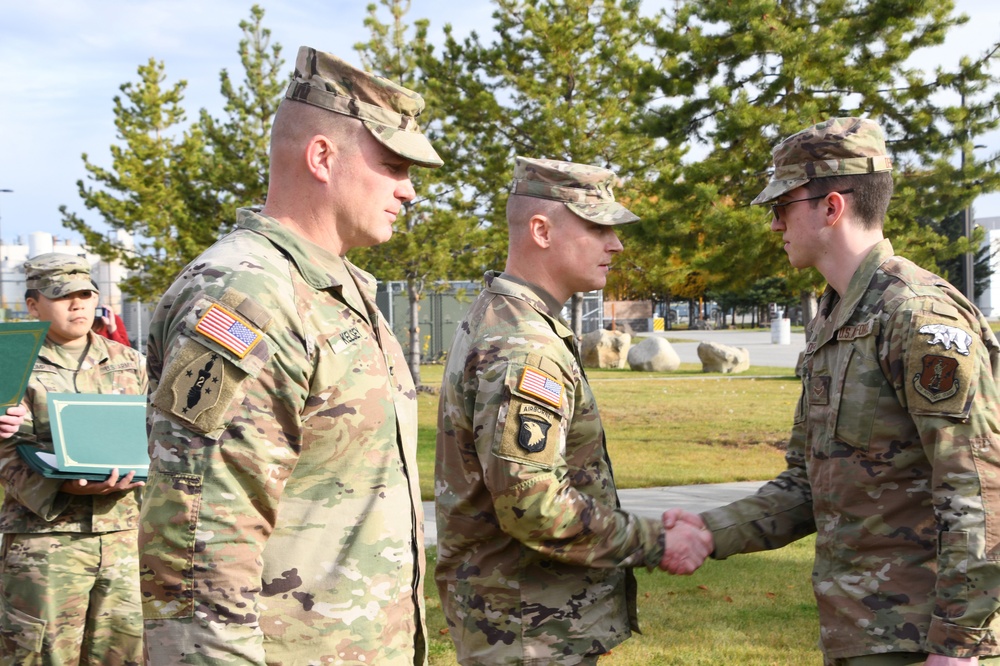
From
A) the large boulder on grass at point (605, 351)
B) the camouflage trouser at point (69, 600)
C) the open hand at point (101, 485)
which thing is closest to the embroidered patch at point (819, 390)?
the open hand at point (101, 485)

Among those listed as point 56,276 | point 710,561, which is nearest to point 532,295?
point 56,276

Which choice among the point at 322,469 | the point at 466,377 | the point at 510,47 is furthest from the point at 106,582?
the point at 510,47

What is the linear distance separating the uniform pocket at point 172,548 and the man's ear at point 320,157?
0.83 metres

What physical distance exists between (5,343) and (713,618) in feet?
14.3

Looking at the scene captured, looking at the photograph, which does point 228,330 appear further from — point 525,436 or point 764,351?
point 764,351

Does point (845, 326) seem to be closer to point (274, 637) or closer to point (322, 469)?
point (322, 469)

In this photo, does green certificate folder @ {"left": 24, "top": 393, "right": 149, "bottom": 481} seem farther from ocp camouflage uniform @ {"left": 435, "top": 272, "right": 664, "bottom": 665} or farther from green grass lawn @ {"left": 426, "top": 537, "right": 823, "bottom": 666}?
green grass lawn @ {"left": 426, "top": 537, "right": 823, "bottom": 666}

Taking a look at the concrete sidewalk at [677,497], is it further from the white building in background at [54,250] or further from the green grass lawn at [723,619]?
the white building in background at [54,250]

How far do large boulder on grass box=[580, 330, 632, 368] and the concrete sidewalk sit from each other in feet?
64.5

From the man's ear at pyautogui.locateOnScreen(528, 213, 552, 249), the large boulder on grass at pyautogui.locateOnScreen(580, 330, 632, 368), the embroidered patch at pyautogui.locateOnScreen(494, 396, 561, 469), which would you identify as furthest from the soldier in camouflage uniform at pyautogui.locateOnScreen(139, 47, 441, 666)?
the large boulder on grass at pyautogui.locateOnScreen(580, 330, 632, 368)

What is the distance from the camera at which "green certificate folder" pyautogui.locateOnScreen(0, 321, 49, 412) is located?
3781 millimetres

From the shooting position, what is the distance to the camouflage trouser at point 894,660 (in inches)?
106

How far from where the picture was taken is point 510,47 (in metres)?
18.9

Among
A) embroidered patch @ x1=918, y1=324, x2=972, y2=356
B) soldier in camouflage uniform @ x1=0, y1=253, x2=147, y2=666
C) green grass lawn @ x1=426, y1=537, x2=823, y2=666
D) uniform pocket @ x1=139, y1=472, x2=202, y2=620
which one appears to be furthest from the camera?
green grass lawn @ x1=426, y1=537, x2=823, y2=666
